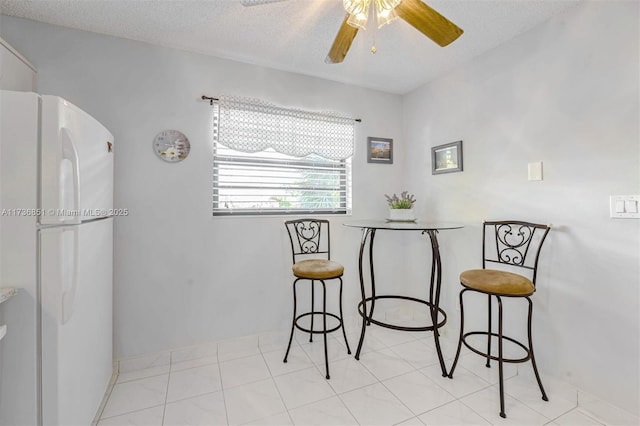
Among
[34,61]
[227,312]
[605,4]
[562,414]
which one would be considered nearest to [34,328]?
[227,312]

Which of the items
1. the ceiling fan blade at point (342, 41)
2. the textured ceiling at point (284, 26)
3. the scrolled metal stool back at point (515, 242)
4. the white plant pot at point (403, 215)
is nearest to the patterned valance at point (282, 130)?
the textured ceiling at point (284, 26)


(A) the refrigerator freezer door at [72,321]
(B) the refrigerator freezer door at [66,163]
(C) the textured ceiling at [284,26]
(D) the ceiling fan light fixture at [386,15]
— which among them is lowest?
(A) the refrigerator freezer door at [72,321]

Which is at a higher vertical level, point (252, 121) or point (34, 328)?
point (252, 121)

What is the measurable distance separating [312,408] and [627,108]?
7.83 feet

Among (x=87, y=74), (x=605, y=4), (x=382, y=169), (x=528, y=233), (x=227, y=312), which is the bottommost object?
(x=227, y=312)

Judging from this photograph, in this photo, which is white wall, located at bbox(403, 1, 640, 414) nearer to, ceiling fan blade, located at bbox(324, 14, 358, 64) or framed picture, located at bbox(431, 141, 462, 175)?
framed picture, located at bbox(431, 141, 462, 175)

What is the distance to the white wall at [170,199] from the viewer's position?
1.90 metres

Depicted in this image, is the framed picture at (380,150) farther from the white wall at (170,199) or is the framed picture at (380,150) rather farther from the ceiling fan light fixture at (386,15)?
the ceiling fan light fixture at (386,15)

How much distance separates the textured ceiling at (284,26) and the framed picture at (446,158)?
2.28 ft

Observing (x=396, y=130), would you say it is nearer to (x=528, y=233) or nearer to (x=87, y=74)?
(x=528, y=233)

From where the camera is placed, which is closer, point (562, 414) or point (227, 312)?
point (562, 414)

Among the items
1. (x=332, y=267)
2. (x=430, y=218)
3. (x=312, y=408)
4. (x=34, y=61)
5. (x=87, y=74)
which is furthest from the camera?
(x=430, y=218)

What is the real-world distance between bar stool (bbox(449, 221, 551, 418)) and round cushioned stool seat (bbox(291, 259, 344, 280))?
833 mm

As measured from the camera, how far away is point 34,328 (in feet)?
3.68
